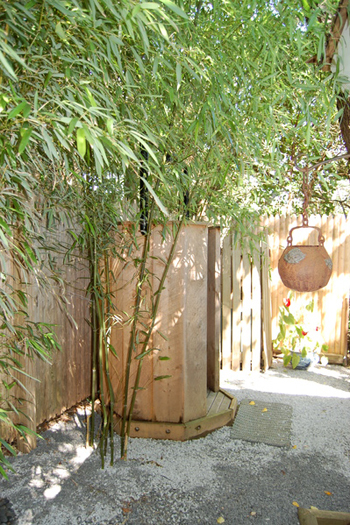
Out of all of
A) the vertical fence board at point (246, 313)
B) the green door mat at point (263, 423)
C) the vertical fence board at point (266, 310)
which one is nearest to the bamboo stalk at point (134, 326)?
the green door mat at point (263, 423)

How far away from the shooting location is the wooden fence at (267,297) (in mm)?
4391

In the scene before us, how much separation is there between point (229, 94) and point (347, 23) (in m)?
0.53

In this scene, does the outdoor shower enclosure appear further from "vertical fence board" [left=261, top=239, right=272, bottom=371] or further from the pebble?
"vertical fence board" [left=261, top=239, right=272, bottom=371]

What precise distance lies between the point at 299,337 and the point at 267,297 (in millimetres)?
590

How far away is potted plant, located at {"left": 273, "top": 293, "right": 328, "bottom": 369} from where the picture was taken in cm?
452

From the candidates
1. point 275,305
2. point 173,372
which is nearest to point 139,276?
point 173,372

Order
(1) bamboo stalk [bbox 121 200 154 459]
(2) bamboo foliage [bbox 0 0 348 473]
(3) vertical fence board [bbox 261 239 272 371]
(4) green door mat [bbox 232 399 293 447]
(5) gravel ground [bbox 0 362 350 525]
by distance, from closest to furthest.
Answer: (2) bamboo foliage [bbox 0 0 348 473], (5) gravel ground [bbox 0 362 350 525], (1) bamboo stalk [bbox 121 200 154 459], (4) green door mat [bbox 232 399 293 447], (3) vertical fence board [bbox 261 239 272 371]

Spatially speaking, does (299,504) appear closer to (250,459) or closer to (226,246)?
(250,459)

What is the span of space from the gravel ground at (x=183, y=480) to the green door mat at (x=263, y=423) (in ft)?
0.21

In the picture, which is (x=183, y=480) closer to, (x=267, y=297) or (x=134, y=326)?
(x=134, y=326)

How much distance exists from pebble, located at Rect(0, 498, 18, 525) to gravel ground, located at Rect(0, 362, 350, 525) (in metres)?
0.03

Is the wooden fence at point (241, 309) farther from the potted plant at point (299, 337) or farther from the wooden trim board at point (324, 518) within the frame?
the wooden trim board at point (324, 518)

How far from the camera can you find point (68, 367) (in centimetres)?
307

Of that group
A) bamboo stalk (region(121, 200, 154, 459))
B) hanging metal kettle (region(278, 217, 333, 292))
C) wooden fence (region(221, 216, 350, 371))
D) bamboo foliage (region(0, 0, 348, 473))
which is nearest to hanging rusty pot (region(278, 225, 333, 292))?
hanging metal kettle (region(278, 217, 333, 292))
